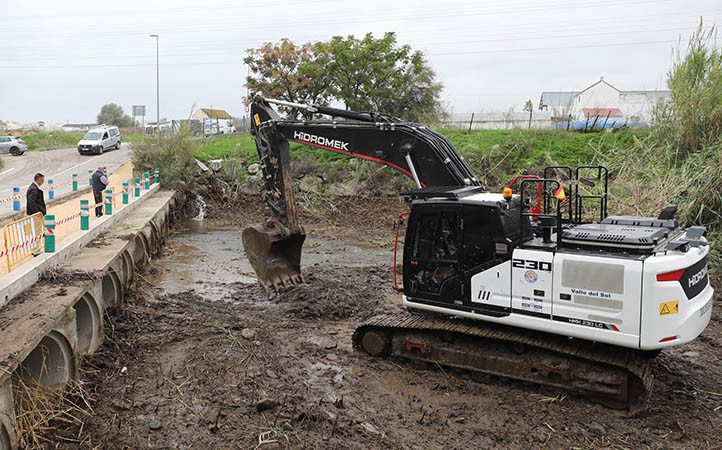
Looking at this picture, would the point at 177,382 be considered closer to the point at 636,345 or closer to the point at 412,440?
the point at 412,440

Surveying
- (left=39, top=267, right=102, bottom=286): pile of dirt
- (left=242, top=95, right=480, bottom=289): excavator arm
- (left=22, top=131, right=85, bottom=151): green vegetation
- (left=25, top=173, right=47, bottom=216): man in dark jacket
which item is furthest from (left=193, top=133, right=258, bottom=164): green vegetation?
(left=22, top=131, right=85, bottom=151): green vegetation

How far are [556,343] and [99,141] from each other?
32.5m

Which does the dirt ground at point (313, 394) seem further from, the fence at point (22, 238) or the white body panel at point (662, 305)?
the fence at point (22, 238)

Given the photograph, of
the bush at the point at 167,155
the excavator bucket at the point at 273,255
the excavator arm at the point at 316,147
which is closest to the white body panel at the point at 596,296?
the excavator arm at the point at 316,147

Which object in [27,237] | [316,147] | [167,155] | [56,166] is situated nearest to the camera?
[27,237]

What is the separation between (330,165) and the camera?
925 inches

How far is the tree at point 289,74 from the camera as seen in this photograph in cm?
2981

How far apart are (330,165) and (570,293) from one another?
58.4ft

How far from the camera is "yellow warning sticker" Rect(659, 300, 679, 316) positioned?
5.84 m

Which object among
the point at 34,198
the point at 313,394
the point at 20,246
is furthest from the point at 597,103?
the point at 20,246

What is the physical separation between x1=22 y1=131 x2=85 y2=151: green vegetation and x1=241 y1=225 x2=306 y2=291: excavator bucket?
34.5 metres

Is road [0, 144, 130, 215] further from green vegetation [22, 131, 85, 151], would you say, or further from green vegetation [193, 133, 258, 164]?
green vegetation [22, 131, 85, 151]

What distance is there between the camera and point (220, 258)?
14.6 meters

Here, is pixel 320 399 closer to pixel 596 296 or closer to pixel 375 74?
pixel 596 296
